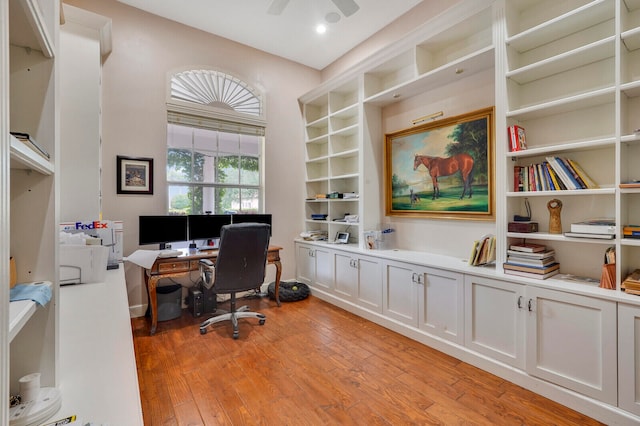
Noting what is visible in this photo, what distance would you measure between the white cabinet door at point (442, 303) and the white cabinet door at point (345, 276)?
2.99ft

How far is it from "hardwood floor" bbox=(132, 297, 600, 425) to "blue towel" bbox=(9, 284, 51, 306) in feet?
4.69

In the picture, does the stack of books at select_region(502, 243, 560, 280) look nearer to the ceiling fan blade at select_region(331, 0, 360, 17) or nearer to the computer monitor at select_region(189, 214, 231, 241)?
the ceiling fan blade at select_region(331, 0, 360, 17)

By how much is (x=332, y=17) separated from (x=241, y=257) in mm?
2824

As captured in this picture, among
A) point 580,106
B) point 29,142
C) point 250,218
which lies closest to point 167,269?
point 250,218

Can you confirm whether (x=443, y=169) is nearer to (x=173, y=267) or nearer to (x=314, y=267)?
(x=314, y=267)

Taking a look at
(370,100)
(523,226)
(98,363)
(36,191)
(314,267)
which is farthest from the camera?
(314,267)

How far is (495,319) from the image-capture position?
224 cm

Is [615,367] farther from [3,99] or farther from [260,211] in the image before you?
[260,211]

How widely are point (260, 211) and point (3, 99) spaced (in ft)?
12.3

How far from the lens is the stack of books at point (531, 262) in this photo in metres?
2.08

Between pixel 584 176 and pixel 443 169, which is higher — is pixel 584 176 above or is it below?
below

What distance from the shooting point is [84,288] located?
6.57ft

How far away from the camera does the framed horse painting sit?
274cm

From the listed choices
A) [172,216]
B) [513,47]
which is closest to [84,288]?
[172,216]
